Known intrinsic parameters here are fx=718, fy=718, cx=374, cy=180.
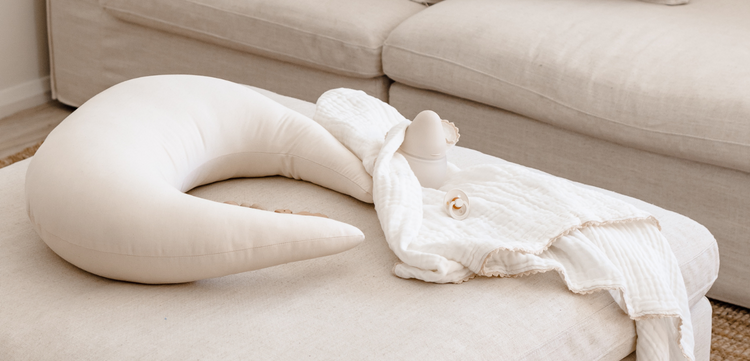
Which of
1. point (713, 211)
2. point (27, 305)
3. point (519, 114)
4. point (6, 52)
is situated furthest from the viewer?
point (6, 52)

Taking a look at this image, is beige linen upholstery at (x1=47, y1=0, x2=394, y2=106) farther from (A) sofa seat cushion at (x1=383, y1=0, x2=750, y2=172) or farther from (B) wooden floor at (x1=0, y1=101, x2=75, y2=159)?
(A) sofa seat cushion at (x1=383, y1=0, x2=750, y2=172)

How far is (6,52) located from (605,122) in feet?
6.63

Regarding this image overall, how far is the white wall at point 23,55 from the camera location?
8.12 feet

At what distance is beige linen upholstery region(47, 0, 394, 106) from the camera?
209cm

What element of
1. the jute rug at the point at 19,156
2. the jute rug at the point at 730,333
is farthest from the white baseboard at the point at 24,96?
the jute rug at the point at 730,333

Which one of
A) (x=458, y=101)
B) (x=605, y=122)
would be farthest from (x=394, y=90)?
(x=605, y=122)

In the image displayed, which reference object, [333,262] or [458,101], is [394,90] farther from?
[333,262]

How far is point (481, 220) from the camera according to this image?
3.38 feet

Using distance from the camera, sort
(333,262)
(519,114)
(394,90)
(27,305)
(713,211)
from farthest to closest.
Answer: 1. (394,90)
2. (519,114)
3. (713,211)
4. (333,262)
5. (27,305)

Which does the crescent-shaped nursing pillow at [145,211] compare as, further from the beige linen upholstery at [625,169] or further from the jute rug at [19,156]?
the jute rug at [19,156]

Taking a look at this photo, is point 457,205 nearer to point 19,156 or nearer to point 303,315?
point 303,315

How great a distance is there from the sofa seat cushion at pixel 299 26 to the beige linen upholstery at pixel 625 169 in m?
0.16

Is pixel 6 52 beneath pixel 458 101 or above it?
beneath

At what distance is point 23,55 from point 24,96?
14 cm
